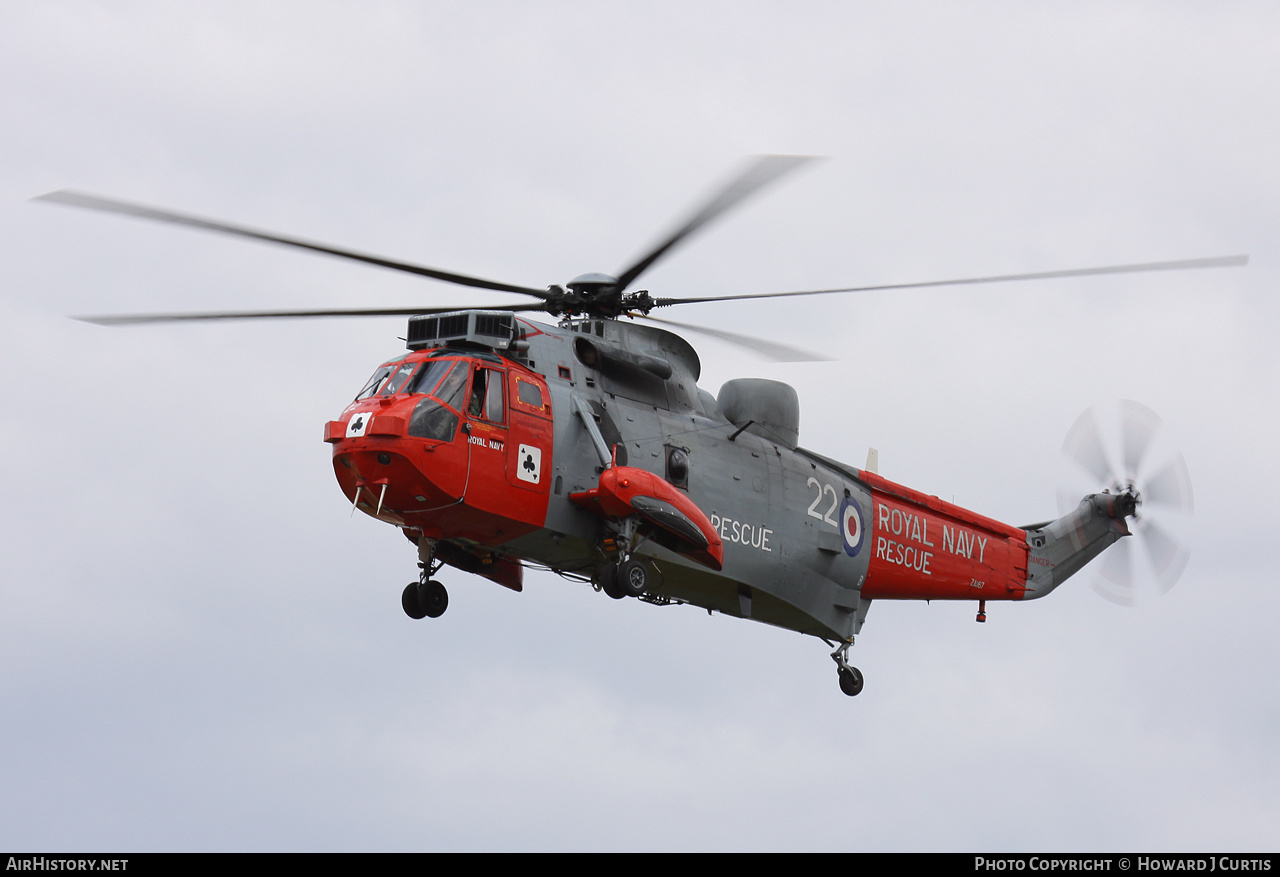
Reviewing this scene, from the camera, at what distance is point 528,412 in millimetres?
22469

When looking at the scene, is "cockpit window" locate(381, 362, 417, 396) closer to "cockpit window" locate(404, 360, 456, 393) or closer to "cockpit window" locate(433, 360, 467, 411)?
"cockpit window" locate(404, 360, 456, 393)

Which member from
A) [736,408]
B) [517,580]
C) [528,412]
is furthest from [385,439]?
[736,408]

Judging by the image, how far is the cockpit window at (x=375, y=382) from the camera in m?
22.2

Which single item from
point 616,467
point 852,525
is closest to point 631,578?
point 616,467

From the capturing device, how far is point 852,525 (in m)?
27.8

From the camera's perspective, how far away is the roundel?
27609 millimetres

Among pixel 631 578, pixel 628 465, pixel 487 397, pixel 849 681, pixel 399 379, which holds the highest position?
pixel 399 379

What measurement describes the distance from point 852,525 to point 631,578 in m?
6.44

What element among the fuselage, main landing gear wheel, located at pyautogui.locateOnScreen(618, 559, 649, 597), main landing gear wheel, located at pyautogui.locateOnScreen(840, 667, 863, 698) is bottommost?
main landing gear wheel, located at pyautogui.locateOnScreen(840, 667, 863, 698)

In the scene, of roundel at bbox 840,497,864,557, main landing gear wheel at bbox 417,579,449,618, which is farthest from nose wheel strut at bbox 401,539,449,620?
roundel at bbox 840,497,864,557

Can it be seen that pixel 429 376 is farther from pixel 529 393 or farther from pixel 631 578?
pixel 631 578

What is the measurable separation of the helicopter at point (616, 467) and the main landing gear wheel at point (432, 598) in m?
0.02

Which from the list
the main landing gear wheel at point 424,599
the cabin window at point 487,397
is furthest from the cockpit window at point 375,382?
the main landing gear wheel at point 424,599

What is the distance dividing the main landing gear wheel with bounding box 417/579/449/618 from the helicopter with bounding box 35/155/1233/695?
0.02 m
